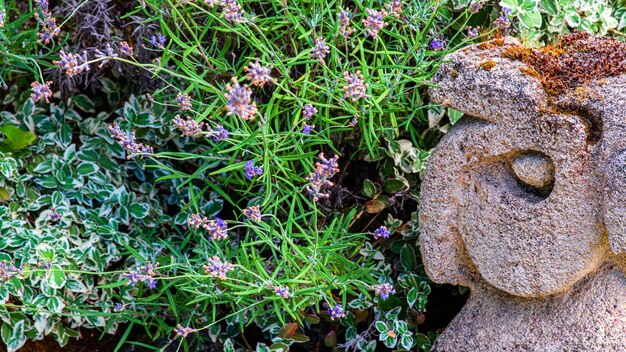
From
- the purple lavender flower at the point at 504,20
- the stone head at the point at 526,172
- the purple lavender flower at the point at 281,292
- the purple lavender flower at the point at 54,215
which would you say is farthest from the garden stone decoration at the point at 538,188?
the purple lavender flower at the point at 54,215

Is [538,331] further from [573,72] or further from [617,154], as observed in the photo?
[573,72]

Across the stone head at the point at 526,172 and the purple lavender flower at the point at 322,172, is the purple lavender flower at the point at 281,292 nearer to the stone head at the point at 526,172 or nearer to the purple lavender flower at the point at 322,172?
the purple lavender flower at the point at 322,172

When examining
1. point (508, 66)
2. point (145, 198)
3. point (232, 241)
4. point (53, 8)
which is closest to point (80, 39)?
point (53, 8)

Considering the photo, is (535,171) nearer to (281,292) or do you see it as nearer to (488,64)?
(488,64)

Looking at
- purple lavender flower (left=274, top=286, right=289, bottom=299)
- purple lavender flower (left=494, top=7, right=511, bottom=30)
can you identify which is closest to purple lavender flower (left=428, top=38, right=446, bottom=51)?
purple lavender flower (left=494, top=7, right=511, bottom=30)

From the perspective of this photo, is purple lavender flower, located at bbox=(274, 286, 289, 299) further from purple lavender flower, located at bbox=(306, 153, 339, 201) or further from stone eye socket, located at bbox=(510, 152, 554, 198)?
stone eye socket, located at bbox=(510, 152, 554, 198)

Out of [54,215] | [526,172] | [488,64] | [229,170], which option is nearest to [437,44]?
[488,64]
